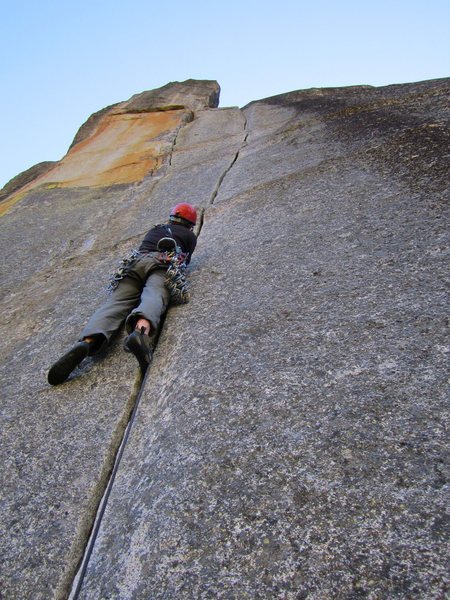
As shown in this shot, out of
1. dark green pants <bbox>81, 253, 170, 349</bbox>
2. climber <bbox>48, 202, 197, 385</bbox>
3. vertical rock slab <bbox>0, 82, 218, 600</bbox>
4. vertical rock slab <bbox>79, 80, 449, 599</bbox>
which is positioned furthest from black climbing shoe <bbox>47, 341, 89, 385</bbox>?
vertical rock slab <bbox>79, 80, 449, 599</bbox>

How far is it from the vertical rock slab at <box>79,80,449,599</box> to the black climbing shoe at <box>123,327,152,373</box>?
14 cm

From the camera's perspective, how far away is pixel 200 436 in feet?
10.8

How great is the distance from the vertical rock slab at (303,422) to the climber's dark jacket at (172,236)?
302 mm

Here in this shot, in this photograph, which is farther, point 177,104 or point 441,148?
point 177,104

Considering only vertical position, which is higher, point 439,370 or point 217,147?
point 217,147

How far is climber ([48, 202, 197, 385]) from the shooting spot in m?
4.44

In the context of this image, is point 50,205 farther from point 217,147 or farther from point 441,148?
point 441,148

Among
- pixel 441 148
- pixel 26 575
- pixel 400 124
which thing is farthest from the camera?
pixel 400 124

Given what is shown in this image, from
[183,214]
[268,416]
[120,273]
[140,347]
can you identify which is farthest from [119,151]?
[268,416]

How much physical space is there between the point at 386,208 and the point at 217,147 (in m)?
7.39

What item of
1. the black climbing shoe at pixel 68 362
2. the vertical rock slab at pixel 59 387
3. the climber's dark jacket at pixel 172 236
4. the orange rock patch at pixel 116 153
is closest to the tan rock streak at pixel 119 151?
the orange rock patch at pixel 116 153

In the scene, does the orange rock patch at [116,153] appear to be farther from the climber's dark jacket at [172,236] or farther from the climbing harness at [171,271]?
the climbing harness at [171,271]

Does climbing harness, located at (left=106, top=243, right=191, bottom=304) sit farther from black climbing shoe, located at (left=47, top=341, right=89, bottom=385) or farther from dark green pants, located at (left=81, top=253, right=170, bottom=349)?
black climbing shoe, located at (left=47, top=341, right=89, bottom=385)

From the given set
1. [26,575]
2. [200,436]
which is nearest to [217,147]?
[200,436]
